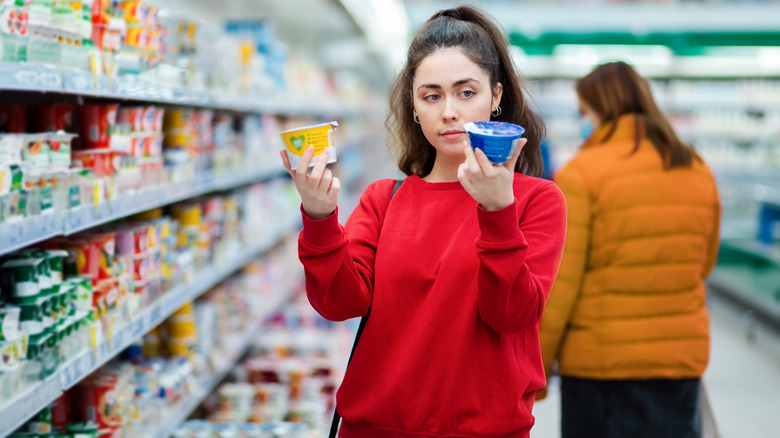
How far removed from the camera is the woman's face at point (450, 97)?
147 cm

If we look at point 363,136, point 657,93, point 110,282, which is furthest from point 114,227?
point 657,93

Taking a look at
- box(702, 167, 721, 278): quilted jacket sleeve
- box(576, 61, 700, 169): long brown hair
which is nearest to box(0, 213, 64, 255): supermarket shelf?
box(576, 61, 700, 169): long brown hair

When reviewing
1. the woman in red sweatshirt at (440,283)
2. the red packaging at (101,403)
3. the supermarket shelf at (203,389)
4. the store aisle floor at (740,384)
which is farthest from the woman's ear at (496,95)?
the store aisle floor at (740,384)

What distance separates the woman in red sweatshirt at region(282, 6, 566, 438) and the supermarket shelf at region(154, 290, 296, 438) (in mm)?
1336

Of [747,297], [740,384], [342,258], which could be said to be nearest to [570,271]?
[342,258]

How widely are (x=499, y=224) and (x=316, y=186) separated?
1.09 ft

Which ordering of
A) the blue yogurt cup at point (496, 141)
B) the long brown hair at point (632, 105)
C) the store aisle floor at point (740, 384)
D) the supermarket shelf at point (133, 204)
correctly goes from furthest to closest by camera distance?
the store aisle floor at point (740, 384) < the long brown hair at point (632, 105) < the supermarket shelf at point (133, 204) < the blue yogurt cup at point (496, 141)

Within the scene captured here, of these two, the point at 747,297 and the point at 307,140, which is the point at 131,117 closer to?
the point at 307,140

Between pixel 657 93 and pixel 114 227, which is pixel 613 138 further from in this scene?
pixel 657 93

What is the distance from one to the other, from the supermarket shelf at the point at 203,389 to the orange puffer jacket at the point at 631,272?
1.32 m

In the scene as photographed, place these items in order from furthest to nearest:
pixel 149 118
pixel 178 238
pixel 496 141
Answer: pixel 178 238, pixel 149 118, pixel 496 141

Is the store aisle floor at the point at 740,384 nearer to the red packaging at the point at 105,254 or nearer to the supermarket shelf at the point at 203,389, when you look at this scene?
the supermarket shelf at the point at 203,389

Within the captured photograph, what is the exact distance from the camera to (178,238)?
296cm

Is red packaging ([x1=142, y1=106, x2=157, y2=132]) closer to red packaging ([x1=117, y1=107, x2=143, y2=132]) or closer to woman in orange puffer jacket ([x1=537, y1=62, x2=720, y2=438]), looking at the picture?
red packaging ([x1=117, y1=107, x2=143, y2=132])
